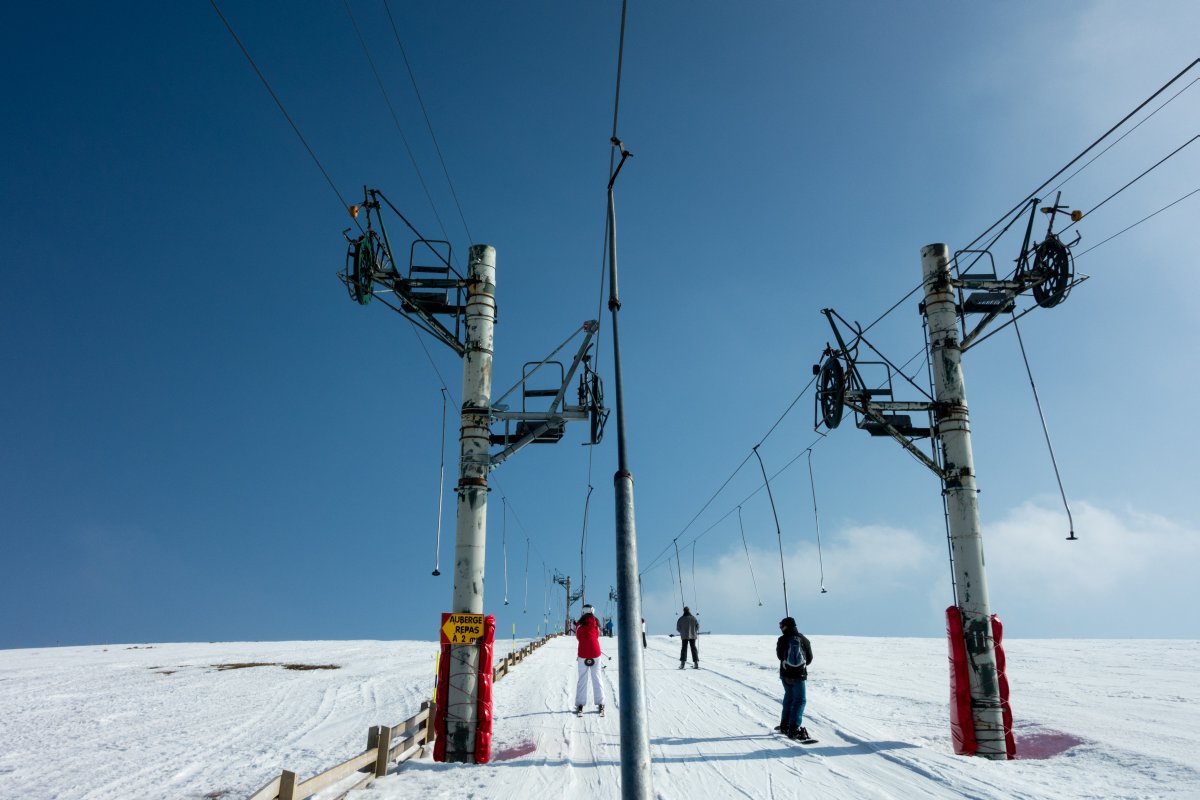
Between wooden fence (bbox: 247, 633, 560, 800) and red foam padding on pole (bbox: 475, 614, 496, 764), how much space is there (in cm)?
87

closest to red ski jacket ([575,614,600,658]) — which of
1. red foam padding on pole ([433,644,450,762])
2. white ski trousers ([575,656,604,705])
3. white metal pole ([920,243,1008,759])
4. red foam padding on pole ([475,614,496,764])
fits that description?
white ski trousers ([575,656,604,705])

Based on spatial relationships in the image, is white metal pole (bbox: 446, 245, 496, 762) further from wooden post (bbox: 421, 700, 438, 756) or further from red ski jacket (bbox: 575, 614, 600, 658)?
red ski jacket (bbox: 575, 614, 600, 658)

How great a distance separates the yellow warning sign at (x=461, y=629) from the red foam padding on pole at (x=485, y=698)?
0.46 feet

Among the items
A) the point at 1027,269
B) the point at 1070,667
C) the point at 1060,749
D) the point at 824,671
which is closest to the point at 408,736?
the point at 1060,749

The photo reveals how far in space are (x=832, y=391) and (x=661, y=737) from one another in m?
8.00

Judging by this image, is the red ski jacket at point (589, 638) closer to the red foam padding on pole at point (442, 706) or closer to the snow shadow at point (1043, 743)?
the red foam padding on pole at point (442, 706)

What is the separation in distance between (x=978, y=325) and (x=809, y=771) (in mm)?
Answer: 9565

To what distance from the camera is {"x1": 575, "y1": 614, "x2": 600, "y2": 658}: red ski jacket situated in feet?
46.1

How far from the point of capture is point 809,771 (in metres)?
9.47

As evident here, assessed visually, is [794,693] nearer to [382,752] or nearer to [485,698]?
[485,698]

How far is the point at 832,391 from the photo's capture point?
1502 cm

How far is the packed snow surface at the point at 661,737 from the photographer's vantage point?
29.7 ft

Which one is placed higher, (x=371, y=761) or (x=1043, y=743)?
(x=371, y=761)

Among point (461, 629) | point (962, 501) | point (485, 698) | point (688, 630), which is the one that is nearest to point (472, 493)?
point (461, 629)
